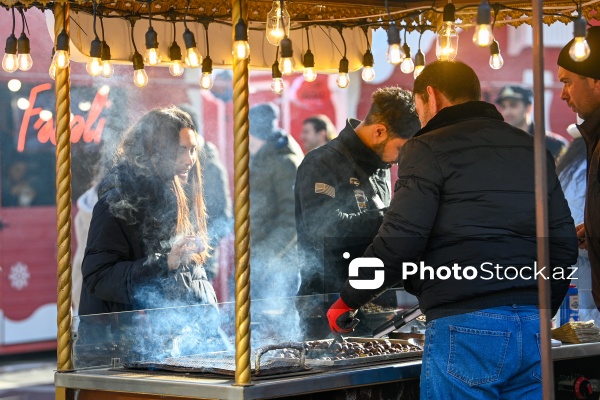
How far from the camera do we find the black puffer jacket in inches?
166

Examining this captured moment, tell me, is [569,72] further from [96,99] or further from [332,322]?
[96,99]

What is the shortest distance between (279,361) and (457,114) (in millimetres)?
994

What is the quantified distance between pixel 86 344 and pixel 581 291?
2.18 meters

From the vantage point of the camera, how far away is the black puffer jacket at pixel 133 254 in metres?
4.21

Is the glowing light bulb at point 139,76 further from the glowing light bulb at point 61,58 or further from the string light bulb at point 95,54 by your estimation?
the glowing light bulb at point 61,58

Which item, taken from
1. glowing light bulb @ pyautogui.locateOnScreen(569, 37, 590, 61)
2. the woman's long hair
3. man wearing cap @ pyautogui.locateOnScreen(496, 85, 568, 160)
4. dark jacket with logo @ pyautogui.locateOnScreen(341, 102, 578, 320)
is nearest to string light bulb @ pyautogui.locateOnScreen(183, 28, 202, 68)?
the woman's long hair

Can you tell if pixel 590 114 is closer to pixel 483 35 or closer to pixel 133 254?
pixel 483 35

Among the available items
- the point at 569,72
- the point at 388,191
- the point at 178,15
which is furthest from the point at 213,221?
the point at 569,72

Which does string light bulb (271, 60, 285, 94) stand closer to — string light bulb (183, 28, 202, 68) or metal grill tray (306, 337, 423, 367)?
string light bulb (183, 28, 202, 68)

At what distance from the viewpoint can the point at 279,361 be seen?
11.1ft

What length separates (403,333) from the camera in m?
4.18

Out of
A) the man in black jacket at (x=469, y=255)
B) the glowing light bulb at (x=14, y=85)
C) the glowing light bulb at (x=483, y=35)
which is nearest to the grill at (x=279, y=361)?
the man in black jacket at (x=469, y=255)

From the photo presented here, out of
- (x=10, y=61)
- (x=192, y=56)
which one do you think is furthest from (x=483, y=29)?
(x=10, y=61)

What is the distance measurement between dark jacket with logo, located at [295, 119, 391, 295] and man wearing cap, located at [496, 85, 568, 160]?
132 inches
